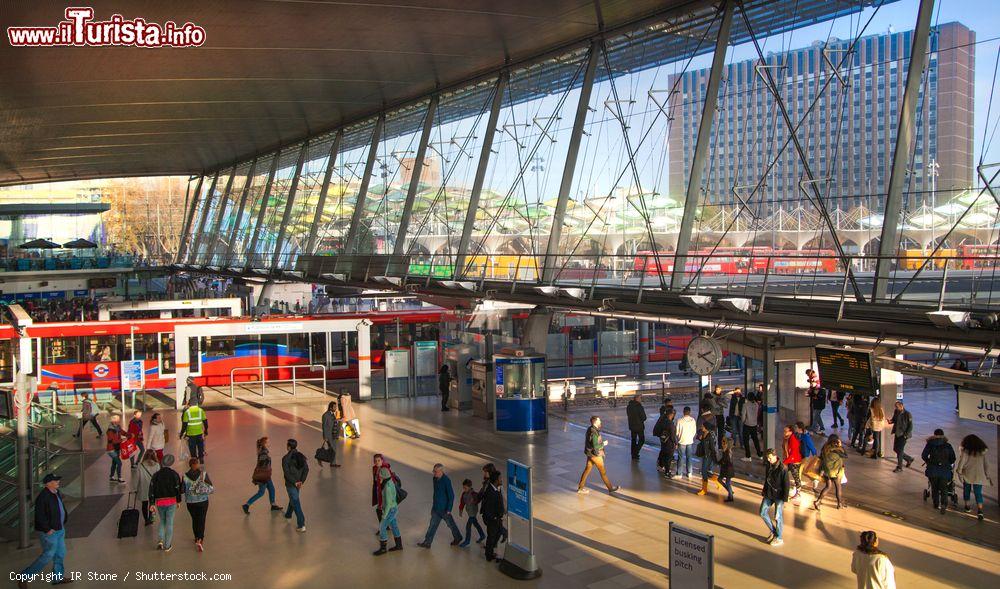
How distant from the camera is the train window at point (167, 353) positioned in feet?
80.7

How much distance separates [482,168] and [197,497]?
10.9 m

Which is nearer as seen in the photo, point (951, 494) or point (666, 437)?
point (951, 494)

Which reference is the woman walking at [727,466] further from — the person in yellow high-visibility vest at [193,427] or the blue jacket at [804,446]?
the person in yellow high-visibility vest at [193,427]

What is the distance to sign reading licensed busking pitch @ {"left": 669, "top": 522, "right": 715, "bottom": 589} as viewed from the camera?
7.27m

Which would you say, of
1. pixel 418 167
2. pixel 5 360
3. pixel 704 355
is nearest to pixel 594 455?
pixel 704 355

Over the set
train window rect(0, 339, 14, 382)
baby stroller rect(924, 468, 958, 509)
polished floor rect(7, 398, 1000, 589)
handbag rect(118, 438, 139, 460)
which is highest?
train window rect(0, 339, 14, 382)

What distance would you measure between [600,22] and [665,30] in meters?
1.31

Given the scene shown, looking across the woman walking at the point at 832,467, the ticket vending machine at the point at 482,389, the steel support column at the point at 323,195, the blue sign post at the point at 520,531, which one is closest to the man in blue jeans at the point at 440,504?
the blue sign post at the point at 520,531

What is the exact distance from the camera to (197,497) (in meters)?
10.2

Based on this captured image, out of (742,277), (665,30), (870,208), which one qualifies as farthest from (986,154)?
(665,30)

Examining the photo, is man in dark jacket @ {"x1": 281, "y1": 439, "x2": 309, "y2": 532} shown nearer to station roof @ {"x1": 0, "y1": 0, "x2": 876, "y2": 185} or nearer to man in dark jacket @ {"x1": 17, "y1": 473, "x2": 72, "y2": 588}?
man in dark jacket @ {"x1": 17, "y1": 473, "x2": 72, "y2": 588}

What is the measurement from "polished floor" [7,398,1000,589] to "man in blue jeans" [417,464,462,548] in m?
0.22

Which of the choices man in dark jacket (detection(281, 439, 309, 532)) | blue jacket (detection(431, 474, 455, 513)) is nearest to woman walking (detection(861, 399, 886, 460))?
blue jacket (detection(431, 474, 455, 513))

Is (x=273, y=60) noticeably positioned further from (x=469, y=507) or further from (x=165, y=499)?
(x=469, y=507)
